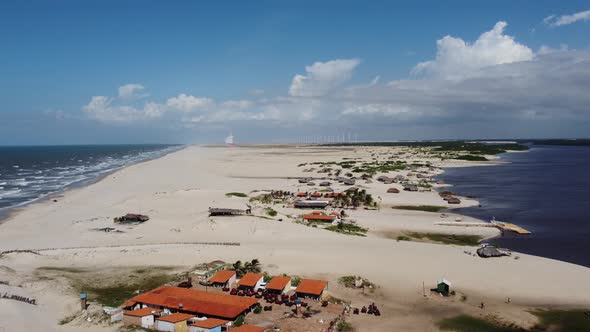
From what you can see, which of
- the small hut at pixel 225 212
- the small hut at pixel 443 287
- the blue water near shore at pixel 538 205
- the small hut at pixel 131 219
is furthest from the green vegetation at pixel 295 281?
the small hut at pixel 131 219

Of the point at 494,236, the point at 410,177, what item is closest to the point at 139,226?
the point at 494,236

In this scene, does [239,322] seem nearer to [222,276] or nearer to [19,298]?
[222,276]

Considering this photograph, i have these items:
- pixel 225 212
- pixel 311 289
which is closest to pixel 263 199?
pixel 225 212

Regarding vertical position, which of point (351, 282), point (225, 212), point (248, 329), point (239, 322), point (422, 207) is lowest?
point (239, 322)

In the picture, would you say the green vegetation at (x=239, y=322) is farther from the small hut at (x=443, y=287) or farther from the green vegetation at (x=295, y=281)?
the small hut at (x=443, y=287)

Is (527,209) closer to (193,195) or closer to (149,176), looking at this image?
(193,195)
